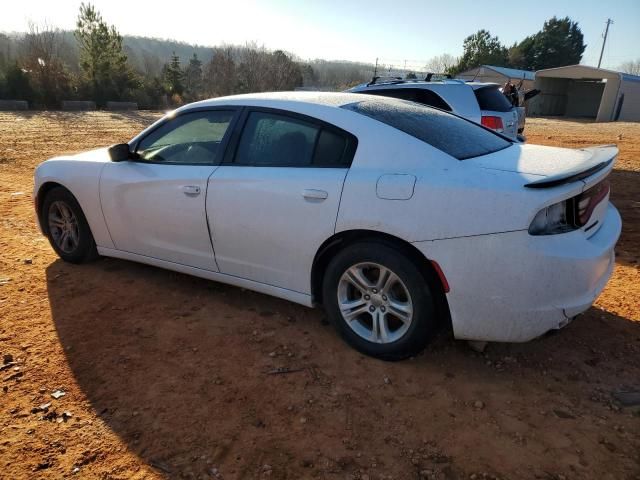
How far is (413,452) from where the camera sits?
2139 mm

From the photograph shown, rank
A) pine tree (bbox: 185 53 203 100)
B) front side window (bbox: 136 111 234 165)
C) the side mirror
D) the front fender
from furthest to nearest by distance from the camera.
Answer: pine tree (bbox: 185 53 203 100), the front fender, the side mirror, front side window (bbox: 136 111 234 165)

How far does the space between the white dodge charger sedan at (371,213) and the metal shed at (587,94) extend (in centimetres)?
3367

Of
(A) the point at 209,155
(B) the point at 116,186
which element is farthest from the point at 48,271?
(A) the point at 209,155

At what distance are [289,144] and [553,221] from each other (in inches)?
66.2

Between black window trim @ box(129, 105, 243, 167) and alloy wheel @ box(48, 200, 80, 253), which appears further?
alloy wheel @ box(48, 200, 80, 253)

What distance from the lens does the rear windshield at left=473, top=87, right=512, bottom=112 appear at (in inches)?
268

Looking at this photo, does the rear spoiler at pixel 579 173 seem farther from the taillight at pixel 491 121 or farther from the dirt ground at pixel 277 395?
the taillight at pixel 491 121

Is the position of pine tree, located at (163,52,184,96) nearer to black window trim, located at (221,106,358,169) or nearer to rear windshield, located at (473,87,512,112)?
rear windshield, located at (473,87,512,112)

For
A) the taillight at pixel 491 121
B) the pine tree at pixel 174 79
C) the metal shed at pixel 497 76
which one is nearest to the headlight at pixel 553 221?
the taillight at pixel 491 121

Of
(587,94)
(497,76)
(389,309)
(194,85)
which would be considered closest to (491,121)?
(389,309)

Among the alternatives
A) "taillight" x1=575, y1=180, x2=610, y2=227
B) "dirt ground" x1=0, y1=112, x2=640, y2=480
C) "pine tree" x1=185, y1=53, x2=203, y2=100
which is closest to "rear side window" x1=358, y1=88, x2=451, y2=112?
"dirt ground" x1=0, y1=112, x2=640, y2=480

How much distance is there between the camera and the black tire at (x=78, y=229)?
4125 millimetres

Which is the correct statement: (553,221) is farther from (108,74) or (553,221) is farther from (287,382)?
(108,74)

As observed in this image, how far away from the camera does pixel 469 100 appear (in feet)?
21.8
